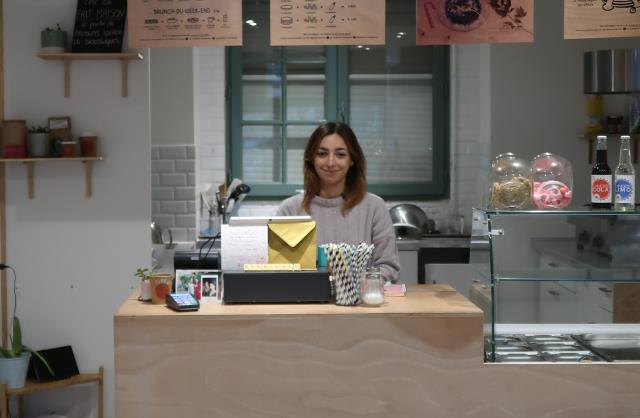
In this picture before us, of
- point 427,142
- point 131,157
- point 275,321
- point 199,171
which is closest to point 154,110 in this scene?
point 199,171

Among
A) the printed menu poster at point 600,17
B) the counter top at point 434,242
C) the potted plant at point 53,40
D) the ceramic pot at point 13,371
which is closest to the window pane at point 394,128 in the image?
the counter top at point 434,242

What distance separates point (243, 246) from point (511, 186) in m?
0.93

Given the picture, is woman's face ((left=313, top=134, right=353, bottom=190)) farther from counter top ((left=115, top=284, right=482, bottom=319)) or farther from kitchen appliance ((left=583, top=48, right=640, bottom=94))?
kitchen appliance ((left=583, top=48, right=640, bottom=94))

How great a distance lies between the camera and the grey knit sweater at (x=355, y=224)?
3836 millimetres

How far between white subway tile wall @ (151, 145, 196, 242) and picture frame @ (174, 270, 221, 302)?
114 inches

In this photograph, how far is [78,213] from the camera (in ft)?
15.6

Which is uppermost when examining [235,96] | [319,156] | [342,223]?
[235,96]

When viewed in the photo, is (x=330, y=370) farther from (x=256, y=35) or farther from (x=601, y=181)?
(x=256, y=35)

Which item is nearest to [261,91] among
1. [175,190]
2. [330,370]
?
[175,190]

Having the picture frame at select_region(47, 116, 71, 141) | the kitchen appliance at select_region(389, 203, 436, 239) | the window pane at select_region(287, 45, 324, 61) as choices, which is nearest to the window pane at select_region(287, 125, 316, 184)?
the window pane at select_region(287, 45, 324, 61)

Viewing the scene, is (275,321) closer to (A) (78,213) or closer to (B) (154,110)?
(A) (78,213)

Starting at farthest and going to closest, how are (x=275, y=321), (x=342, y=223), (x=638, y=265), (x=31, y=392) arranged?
(x=31, y=392) → (x=342, y=223) → (x=638, y=265) → (x=275, y=321)

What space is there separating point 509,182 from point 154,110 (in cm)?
340

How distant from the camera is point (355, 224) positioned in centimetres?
386
